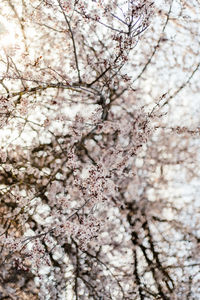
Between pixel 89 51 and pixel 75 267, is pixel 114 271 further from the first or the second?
pixel 89 51

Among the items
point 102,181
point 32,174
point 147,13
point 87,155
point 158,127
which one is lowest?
point 102,181

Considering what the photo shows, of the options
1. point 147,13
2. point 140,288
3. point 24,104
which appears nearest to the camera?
point 147,13

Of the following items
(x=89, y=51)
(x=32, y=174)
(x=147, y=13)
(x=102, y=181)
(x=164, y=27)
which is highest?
(x=164, y=27)

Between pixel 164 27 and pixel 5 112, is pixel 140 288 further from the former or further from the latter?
pixel 164 27

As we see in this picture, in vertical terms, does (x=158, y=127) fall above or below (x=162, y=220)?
above

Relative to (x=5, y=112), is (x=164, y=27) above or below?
above

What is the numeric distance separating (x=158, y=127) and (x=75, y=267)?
306 cm

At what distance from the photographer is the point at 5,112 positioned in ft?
16.1

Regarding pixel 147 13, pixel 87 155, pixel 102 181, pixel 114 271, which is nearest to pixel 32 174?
pixel 87 155

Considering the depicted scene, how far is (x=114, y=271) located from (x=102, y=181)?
2179 mm

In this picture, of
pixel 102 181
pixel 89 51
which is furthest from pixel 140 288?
pixel 89 51

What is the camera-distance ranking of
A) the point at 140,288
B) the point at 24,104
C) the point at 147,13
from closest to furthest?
the point at 147,13 < the point at 24,104 < the point at 140,288

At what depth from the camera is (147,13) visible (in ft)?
15.2

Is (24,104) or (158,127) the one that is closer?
(24,104)
